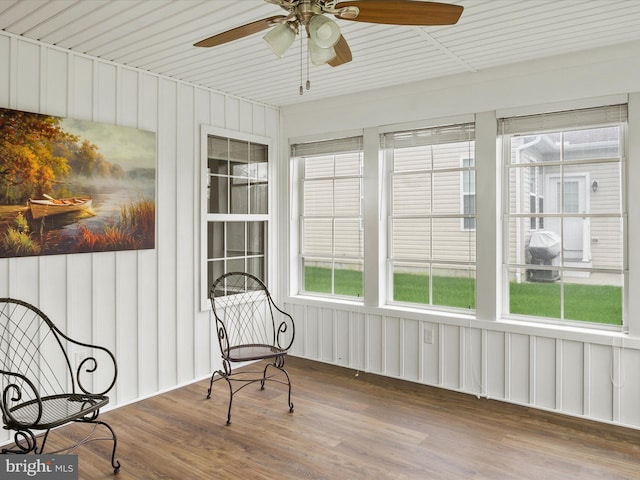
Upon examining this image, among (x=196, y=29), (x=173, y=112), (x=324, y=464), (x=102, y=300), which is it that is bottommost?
(x=324, y=464)

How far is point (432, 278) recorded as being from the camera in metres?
4.39

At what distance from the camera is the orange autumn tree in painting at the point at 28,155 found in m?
3.10

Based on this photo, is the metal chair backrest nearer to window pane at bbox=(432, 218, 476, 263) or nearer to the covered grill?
window pane at bbox=(432, 218, 476, 263)

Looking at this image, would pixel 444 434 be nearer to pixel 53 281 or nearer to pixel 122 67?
pixel 53 281

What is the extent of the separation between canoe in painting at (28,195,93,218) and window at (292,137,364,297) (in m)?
2.30

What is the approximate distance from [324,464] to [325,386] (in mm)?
1382

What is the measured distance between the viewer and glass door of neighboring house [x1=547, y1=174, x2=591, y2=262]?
3.66 meters

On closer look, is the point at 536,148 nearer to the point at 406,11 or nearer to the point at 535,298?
the point at 535,298

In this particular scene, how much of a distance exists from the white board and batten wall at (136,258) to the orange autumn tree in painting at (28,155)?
0.10 meters

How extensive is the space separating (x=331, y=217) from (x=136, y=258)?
2001mm

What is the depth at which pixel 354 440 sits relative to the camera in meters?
3.23

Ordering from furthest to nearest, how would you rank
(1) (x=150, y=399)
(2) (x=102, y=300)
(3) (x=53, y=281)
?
(1) (x=150, y=399), (2) (x=102, y=300), (3) (x=53, y=281)

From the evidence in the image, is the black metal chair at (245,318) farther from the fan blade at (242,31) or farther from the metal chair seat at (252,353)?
the fan blade at (242,31)

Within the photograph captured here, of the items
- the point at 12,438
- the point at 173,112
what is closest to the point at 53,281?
the point at 12,438
